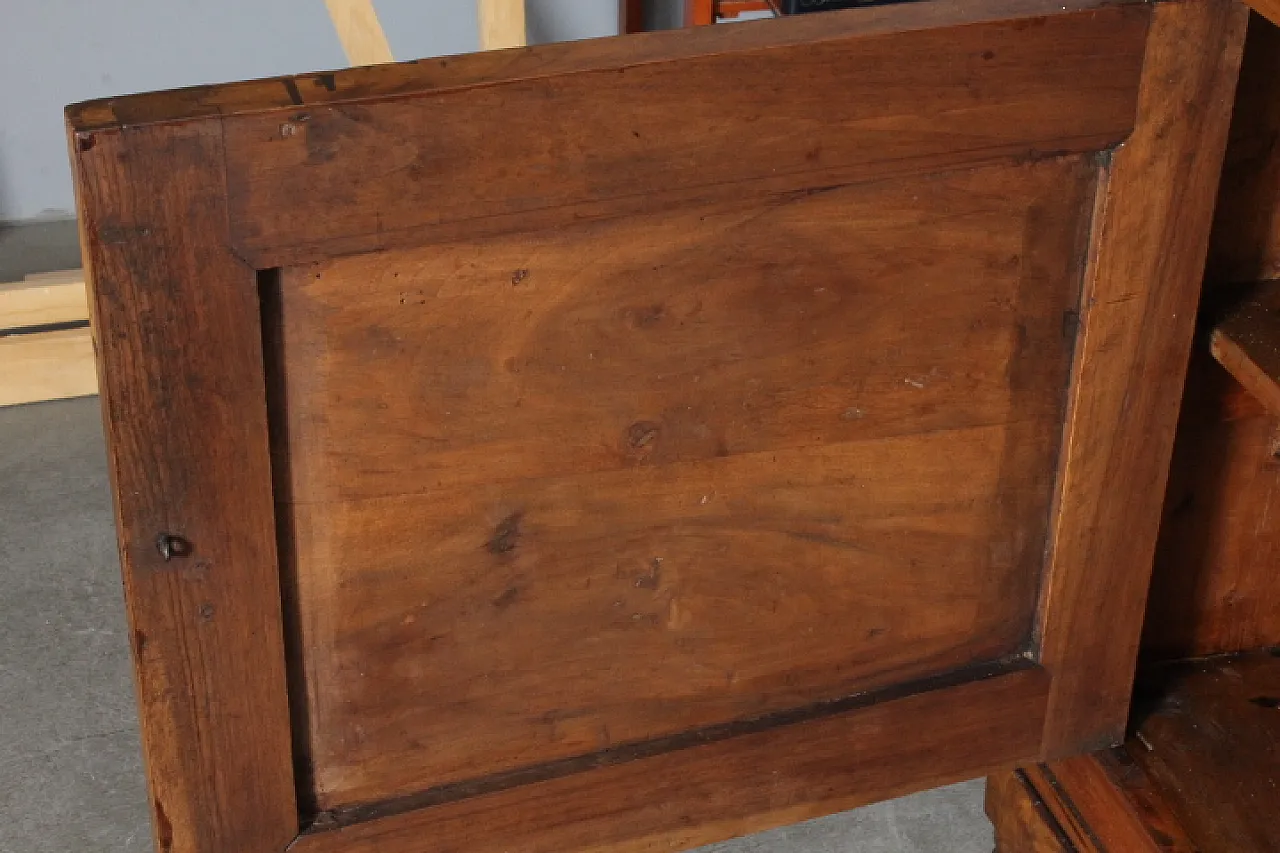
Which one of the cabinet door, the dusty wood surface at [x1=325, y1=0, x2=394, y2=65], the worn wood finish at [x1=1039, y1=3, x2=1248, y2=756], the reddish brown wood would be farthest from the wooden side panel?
the reddish brown wood

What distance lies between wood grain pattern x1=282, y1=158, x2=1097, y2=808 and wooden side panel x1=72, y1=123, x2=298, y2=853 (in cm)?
3

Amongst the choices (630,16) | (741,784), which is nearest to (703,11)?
(630,16)

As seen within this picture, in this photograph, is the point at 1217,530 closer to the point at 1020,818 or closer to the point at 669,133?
the point at 1020,818

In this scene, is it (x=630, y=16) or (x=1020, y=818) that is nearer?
(x=1020, y=818)

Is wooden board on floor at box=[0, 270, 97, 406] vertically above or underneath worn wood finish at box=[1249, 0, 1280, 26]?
underneath

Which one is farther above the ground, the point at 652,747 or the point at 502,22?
the point at 502,22

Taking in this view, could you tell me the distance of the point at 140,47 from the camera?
2523 millimetres

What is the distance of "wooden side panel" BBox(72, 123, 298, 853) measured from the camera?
75cm

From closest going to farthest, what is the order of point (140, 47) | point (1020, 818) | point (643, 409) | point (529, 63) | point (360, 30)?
point (529, 63), point (643, 409), point (1020, 818), point (360, 30), point (140, 47)

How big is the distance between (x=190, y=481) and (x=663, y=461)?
26 cm

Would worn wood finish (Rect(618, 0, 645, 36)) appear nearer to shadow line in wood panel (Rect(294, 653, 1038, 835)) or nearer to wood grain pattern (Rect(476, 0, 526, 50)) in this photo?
wood grain pattern (Rect(476, 0, 526, 50))

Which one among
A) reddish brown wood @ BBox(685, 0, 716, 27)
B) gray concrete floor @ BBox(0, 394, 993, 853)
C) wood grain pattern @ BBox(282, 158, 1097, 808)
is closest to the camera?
wood grain pattern @ BBox(282, 158, 1097, 808)

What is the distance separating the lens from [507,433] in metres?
0.88

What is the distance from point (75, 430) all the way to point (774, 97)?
5.33ft
